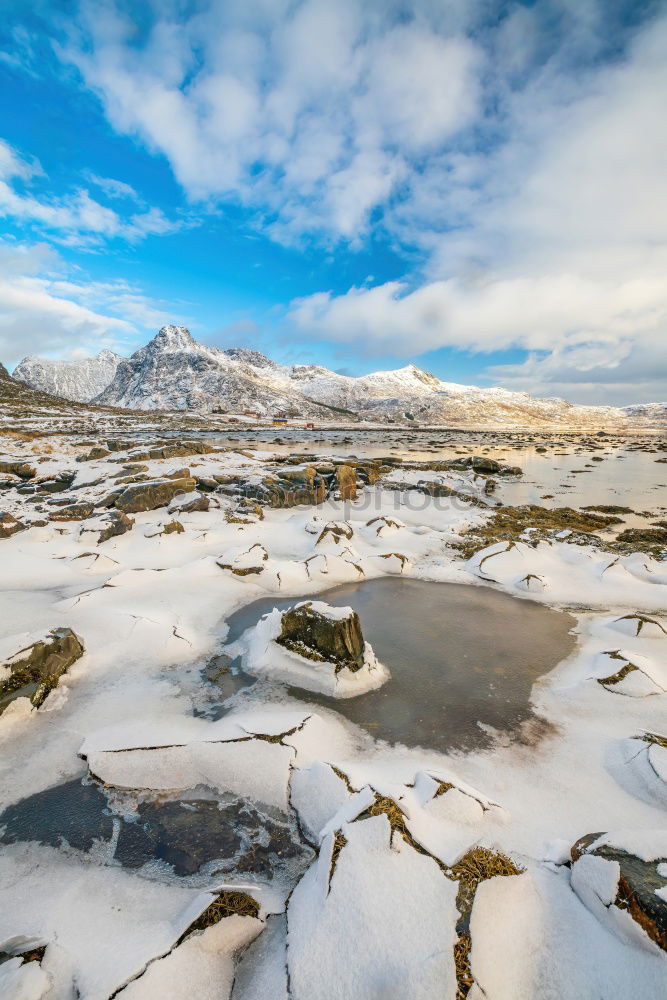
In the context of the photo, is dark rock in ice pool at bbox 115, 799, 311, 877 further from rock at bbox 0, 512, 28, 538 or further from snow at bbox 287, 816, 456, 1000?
rock at bbox 0, 512, 28, 538

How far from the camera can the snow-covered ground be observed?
10.00 feet

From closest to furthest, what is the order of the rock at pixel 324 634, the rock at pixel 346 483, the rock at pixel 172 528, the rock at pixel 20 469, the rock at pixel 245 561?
the rock at pixel 324 634
the rock at pixel 245 561
the rock at pixel 172 528
the rock at pixel 346 483
the rock at pixel 20 469

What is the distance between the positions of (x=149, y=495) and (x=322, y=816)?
613 inches

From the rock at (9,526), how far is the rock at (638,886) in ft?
53.5

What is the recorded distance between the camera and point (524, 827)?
4.41 meters

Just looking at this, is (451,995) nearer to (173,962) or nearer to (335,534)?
(173,962)

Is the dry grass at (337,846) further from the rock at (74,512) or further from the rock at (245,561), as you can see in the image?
the rock at (74,512)

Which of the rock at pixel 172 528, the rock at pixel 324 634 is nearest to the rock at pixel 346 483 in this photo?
the rock at pixel 172 528

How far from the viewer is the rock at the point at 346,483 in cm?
2196

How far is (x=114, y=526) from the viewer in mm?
13711

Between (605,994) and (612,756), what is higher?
(605,994)

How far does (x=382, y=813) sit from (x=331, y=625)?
3.54 m

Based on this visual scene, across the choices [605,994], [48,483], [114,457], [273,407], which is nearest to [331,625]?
[605,994]

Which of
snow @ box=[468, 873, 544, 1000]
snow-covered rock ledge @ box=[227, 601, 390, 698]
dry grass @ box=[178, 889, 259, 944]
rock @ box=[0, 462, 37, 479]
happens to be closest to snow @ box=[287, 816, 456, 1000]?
snow @ box=[468, 873, 544, 1000]
